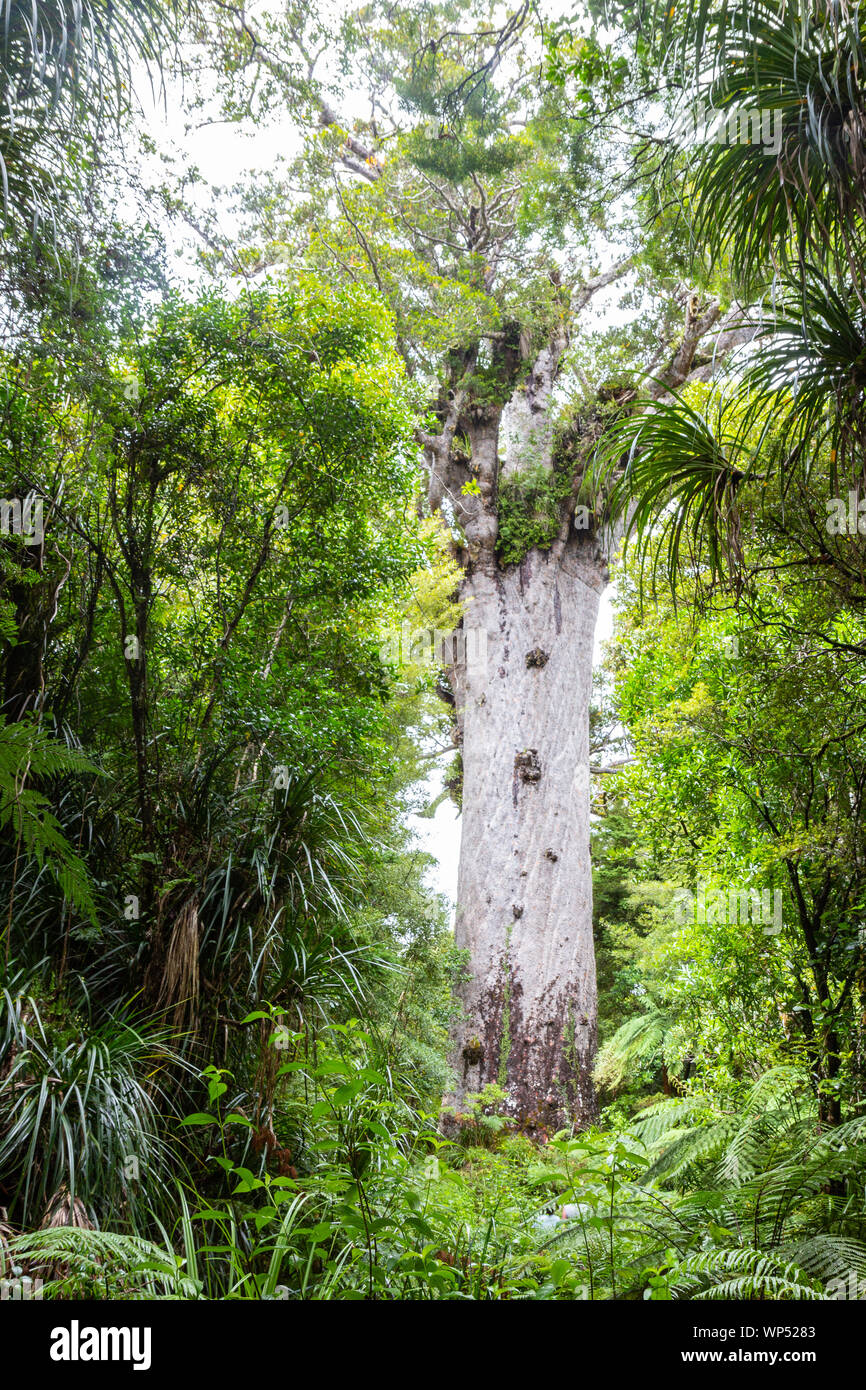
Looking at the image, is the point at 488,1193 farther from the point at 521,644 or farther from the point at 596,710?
the point at 596,710

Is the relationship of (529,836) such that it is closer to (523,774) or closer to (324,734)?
(523,774)

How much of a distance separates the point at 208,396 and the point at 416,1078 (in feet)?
14.5

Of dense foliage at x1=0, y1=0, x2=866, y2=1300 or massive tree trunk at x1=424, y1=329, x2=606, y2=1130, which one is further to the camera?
massive tree trunk at x1=424, y1=329, x2=606, y2=1130

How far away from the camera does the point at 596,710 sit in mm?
12727

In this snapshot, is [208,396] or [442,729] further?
[442,729]

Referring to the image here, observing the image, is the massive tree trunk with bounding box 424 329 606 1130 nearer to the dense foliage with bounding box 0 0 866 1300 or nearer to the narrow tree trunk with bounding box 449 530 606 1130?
the narrow tree trunk with bounding box 449 530 606 1130

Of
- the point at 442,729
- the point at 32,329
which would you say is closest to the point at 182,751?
the point at 32,329

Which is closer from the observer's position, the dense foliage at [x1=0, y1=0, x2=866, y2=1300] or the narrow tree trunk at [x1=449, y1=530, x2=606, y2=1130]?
the dense foliage at [x1=0, y1=0, x2=866, y2=1300]

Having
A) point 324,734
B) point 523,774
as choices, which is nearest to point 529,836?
point 523,774

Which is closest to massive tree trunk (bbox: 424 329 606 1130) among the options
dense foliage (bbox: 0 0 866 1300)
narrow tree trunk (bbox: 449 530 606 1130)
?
narrow tree trunk (bbox: 449 530 606 1130)

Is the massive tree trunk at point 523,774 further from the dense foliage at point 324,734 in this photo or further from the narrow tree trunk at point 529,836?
the dense foliage at point 324,734

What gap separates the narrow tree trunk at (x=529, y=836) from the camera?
7.54m

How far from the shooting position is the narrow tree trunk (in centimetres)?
754

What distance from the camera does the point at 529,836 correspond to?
8.25 metres
